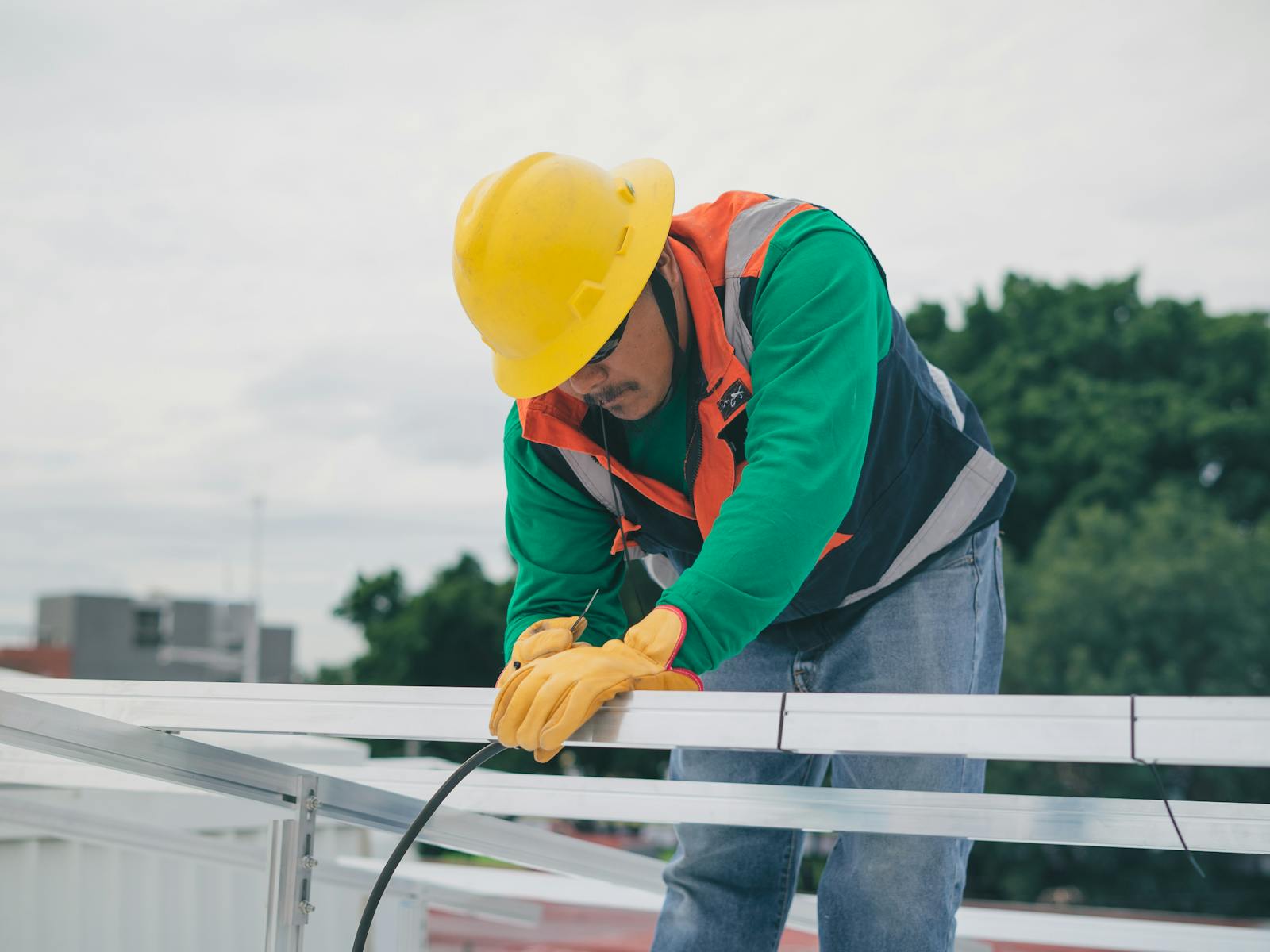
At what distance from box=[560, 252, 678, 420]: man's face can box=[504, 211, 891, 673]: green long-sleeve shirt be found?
2.8 inches

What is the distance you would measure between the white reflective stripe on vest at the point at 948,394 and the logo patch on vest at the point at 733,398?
534 millimetres

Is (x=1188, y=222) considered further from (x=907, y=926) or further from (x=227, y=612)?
(x=907, y=926)

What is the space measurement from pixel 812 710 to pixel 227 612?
1141 inches

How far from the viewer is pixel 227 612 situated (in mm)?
28297

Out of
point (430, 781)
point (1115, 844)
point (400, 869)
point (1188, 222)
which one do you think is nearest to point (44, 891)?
point (400, 869)

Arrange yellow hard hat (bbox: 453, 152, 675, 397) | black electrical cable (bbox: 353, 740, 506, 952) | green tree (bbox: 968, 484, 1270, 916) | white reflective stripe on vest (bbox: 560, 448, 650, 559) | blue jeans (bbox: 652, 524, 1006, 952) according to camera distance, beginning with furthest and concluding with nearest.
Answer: green tree (bbox: 968, 484, 1270, 916) → white reflective stripe on vest (bbox: 560, 448, 650, 559) → blue jeans (bbox: 652, 524, 1006, 952) → yellow hard hat (bbox: 453, 152, 675, 397) → black electrical cable (bbox: 353, 740, 506, 952)

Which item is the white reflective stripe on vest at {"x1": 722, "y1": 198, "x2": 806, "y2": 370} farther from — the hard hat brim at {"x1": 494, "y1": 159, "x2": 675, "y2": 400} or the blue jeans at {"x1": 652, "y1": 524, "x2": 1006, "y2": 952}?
the blue jeans at {"x1": 652, "y1": 524, "x2": 1006, "y2": 952}

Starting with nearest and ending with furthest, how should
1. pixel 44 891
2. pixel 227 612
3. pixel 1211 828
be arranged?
1. pixel 1211 828
2. pixel 44 891
3. pixel 227 612

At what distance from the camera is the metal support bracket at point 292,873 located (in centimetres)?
160

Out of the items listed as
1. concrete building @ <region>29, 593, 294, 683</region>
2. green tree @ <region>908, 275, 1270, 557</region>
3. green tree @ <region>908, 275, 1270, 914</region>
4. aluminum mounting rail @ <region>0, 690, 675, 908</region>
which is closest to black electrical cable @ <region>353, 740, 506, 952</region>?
aluminum mounting rail @ <region>0, 690, 675, 908</region>

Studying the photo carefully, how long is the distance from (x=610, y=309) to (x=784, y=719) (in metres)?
0.82

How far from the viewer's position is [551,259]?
1778 millimetres

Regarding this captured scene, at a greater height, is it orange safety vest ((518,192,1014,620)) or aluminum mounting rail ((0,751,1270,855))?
orange safety vest ((518,192,1014,620))

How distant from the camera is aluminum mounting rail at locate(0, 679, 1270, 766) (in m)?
1.05
